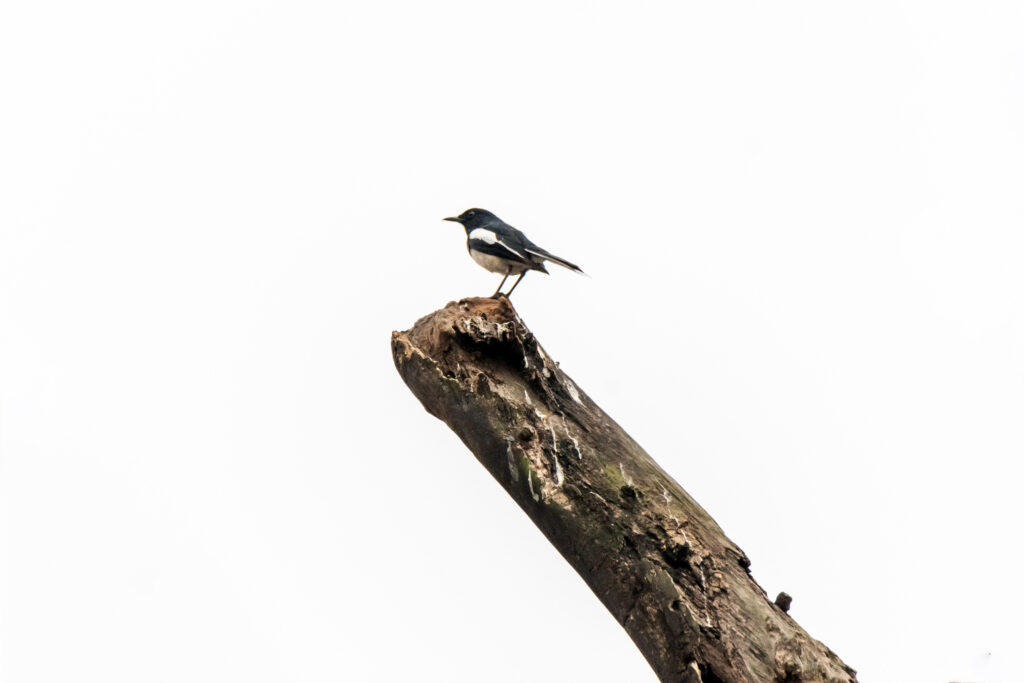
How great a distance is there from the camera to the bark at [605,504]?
15.9ft

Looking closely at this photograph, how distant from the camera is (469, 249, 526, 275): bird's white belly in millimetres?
8344

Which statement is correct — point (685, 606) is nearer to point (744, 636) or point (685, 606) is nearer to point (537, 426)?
point (744, 636)

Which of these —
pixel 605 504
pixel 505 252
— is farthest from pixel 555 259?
pixel 605 504

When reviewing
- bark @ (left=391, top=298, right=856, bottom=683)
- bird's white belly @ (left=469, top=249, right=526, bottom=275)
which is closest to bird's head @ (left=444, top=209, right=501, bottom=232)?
bird's white belly @ (left=469, top=249, right=526, bottom=275)

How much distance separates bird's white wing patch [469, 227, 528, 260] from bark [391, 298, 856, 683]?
2.10 m

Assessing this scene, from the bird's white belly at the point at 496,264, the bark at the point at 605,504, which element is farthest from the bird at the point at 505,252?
the bark at the point at 605,504

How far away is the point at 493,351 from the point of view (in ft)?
19.0

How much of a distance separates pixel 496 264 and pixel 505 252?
34 centimetres

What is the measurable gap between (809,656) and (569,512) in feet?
4.50

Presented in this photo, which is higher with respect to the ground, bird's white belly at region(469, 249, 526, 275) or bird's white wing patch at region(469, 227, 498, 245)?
bird's white wing patch at region(469, 227, 498, 245)

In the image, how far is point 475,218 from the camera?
9359mm

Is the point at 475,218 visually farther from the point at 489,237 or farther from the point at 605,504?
the point at 605,504

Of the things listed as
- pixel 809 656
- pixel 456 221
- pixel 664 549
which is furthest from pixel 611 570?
pixel 456 221

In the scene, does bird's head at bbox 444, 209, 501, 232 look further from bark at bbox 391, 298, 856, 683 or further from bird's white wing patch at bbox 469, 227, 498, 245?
bark at bbox 391, 298, 856, 683
